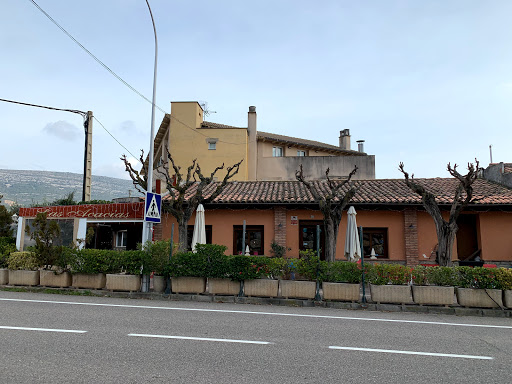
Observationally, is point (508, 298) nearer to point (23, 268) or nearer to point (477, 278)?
point (477, 278)

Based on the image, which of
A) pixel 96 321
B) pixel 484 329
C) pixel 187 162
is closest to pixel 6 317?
pixel 96 321

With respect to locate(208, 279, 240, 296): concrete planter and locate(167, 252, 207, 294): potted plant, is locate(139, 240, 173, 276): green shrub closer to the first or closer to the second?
locate(167, 252, 207, 294): potted plant

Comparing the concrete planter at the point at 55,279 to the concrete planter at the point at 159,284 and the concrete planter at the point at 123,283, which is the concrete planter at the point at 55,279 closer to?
the concrete planter at the point at 123,283

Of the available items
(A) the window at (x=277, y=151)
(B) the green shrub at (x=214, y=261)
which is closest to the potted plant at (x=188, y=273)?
(B) the green shrub at (x=214, y=261)

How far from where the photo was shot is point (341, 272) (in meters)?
10.9

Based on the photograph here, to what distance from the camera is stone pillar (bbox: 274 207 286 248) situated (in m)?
17.0

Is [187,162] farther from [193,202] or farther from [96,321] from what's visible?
[96,321]

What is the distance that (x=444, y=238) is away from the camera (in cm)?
1184

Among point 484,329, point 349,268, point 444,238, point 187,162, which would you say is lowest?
point 484,329

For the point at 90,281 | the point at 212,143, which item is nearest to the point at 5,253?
the point at 90,281

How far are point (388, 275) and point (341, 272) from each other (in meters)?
1.36

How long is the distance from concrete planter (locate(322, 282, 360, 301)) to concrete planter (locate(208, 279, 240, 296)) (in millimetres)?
2713

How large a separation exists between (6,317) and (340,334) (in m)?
6.97

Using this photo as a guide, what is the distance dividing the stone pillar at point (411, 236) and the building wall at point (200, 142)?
13.4 m
